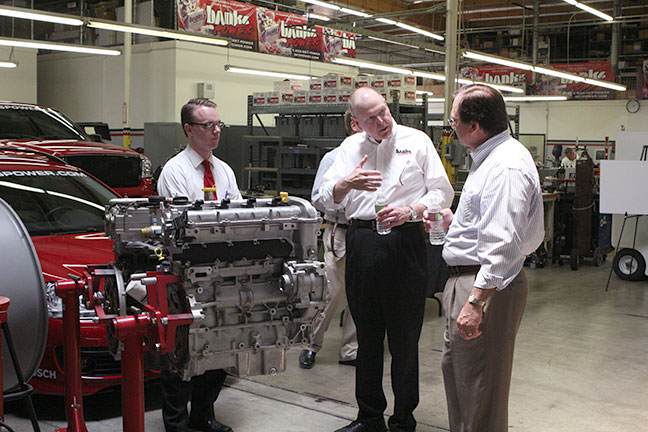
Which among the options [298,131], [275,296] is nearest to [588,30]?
[298,131]

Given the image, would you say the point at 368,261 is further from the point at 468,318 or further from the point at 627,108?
the point at 627,108

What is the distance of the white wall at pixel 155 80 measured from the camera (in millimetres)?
15672

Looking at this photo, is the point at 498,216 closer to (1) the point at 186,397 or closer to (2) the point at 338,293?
(1) the point at 186,397

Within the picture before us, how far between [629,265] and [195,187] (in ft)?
21.6

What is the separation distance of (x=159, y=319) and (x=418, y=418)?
2110 millimetres

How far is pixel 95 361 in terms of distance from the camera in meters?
3.90

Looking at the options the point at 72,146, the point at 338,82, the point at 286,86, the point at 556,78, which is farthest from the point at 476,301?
the point at 556,78

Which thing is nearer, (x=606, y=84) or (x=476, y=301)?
(x=476, y=301)

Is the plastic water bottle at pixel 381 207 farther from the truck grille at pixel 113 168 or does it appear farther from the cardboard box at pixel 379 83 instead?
the cardboard box at pixel 379 83

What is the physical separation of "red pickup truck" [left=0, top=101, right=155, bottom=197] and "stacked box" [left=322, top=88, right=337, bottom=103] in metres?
2.51

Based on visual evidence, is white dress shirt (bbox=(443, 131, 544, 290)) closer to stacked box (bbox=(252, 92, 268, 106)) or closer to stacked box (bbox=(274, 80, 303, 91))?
stacked box (bbox=(274, 80, 303, 91))

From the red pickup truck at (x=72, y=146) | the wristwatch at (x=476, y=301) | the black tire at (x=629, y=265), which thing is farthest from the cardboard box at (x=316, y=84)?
the wristwatch at (x=476, y=301)

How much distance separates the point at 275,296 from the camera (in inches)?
120

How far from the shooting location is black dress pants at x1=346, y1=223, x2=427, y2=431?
12.3 ft
